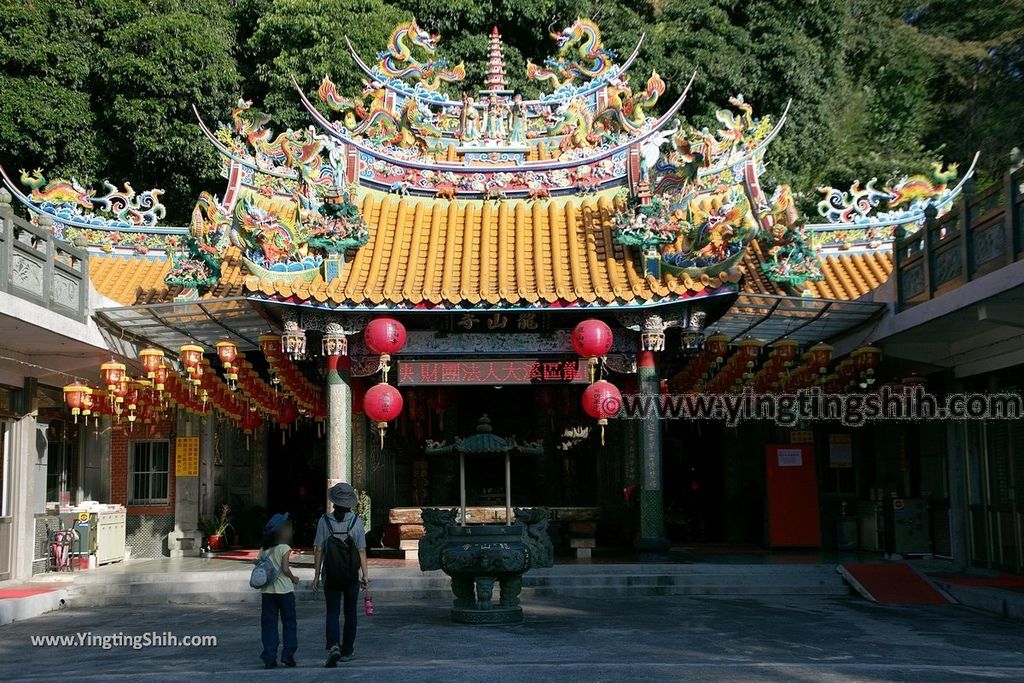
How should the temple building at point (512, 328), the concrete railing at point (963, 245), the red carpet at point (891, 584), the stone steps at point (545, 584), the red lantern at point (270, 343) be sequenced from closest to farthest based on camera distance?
the concrete railing at point (963, 245) < the red carpet at point (891, 584) < the stone steps at point (545, 584) < the temple building at point (512, 328) < the red lantern at point (270, 343)

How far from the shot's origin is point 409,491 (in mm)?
18953

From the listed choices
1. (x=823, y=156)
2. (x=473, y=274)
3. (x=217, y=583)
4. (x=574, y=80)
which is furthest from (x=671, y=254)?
(x=823, y=156)

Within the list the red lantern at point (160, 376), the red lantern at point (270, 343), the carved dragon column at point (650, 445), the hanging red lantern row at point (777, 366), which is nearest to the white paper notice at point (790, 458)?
the hanging red lantern row at point (777, 366)

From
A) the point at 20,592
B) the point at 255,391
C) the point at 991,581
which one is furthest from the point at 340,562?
the point at 255,391

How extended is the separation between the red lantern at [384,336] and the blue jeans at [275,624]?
6.45 metres

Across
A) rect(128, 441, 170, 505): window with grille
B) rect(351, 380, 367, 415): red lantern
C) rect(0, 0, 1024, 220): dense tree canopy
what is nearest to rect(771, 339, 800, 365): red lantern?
rect(351, 380, 367, 415): red lantern

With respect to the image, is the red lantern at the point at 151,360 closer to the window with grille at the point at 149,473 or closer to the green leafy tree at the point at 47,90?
the window with grille at the point at 149,473

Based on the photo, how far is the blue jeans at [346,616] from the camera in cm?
806

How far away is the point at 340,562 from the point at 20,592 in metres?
6.74

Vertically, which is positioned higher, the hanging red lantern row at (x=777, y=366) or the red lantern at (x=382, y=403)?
the hanging red lantern row at (x=777, y=366)

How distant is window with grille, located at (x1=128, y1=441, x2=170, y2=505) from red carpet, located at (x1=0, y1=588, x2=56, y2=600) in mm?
4662

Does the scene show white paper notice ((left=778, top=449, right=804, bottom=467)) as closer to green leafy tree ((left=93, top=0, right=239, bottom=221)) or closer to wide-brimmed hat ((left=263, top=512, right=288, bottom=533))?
wide-brimmed hat ((left=263, top=512, right=288, bottom=533))

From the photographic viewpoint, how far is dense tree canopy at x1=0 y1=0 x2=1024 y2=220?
81.9 ft

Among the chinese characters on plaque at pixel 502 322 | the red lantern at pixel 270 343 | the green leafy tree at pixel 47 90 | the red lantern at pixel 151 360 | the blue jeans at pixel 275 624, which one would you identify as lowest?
the blue jeans at pixel 275 624
